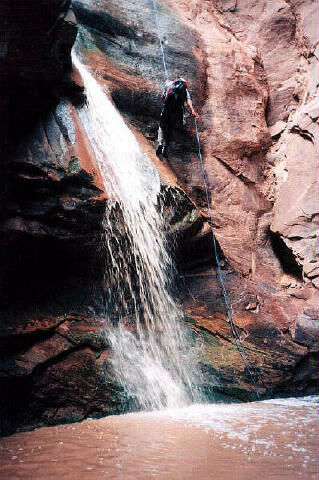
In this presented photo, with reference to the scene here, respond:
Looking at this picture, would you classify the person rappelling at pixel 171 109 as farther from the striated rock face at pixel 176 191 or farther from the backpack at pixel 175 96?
the striated rock face at pixel 176 191

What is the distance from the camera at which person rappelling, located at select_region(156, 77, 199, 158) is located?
6.70m

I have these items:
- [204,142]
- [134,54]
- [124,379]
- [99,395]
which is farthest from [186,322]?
[134,54]

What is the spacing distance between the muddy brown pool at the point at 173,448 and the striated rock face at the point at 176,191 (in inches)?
28.5

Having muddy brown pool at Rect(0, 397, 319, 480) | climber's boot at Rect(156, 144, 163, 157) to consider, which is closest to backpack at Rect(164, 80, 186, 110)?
climber's boot at Rect(156, 144, 163, 157)

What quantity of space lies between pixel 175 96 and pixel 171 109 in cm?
29

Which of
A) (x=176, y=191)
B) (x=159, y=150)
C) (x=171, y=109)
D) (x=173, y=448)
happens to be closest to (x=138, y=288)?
(x=176, y=191)

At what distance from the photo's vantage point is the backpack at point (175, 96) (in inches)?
263

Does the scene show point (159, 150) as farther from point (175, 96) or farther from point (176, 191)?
point (176, 191)

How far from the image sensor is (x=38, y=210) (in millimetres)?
4414

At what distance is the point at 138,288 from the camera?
542 cm

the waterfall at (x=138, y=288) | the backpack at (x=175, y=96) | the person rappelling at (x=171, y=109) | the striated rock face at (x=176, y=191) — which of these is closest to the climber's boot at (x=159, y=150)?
the person rappelling at (x=171, y=109)

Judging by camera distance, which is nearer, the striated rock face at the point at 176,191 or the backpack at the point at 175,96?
the striated rock face at the point at 176,191

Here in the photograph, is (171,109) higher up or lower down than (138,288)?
higher up

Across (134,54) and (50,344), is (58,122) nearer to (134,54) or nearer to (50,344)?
(50,344)
